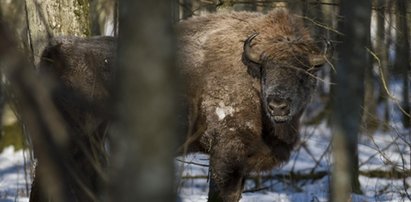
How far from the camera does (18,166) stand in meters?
12.1

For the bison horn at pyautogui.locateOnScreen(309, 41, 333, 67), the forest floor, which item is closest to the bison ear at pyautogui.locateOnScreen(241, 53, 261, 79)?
the bison horn at pyautogui.locateOnScreen(309, 41, 333, 67)

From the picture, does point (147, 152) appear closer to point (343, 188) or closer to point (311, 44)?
point (343, 188)

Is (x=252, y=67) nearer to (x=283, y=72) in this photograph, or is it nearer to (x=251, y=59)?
(x=251, y=59)

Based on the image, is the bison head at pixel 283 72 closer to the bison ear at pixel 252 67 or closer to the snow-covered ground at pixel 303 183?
the bison ear at pixel 252 67

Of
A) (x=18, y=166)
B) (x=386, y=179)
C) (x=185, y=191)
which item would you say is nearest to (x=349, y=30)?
(x=185, y=191)

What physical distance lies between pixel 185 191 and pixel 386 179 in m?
3.07

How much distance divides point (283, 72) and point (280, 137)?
773mm

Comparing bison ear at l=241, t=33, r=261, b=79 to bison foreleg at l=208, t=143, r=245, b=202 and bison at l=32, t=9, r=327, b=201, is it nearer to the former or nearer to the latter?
bison at l=32, t=9, r=327, b=201

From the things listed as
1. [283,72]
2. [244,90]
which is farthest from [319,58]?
[244,90]

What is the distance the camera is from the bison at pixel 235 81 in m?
7.74

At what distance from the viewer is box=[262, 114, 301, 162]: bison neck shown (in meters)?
8.02

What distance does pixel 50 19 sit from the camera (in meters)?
7.77

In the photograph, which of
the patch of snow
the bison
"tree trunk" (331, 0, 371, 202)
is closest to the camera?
"tree trunk" (331, 0, 371, 202)

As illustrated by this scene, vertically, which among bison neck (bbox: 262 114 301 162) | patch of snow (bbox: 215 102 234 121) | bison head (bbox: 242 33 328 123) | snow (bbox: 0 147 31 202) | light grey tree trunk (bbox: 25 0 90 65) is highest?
light grey tree trunk (bbox: 25 0 90 65)
